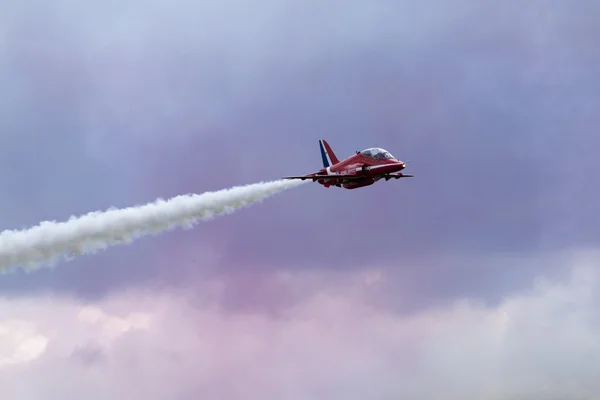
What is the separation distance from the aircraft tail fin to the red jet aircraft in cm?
669

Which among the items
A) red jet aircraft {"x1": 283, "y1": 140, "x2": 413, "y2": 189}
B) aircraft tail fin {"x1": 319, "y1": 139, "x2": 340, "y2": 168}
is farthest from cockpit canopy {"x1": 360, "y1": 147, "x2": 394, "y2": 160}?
aircraft tail fin {"x1": 319, "y1": 139, "x2": 340, "y2": 168}

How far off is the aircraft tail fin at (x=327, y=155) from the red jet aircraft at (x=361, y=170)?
21.9 ft

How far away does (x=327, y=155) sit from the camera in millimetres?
179250

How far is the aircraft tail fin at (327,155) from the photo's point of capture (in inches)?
6998

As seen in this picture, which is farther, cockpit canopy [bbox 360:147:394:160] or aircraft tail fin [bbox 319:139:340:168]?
aircraft tail fin [bbox 319:139:340:168]

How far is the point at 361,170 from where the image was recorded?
164 metres

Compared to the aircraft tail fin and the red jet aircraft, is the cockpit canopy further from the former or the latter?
the aircraft tail fin

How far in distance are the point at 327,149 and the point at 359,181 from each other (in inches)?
623

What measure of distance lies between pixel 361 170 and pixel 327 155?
15.9 metres

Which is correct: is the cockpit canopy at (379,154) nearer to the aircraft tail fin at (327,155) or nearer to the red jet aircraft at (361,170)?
the red jet aircraft at (361,170)

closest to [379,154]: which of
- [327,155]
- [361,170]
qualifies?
[361,170]

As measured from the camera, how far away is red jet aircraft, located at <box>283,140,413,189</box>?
16325 centimetres

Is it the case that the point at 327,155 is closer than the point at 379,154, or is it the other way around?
the point at 379,154

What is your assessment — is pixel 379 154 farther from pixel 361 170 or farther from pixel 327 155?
pixel 327 155
